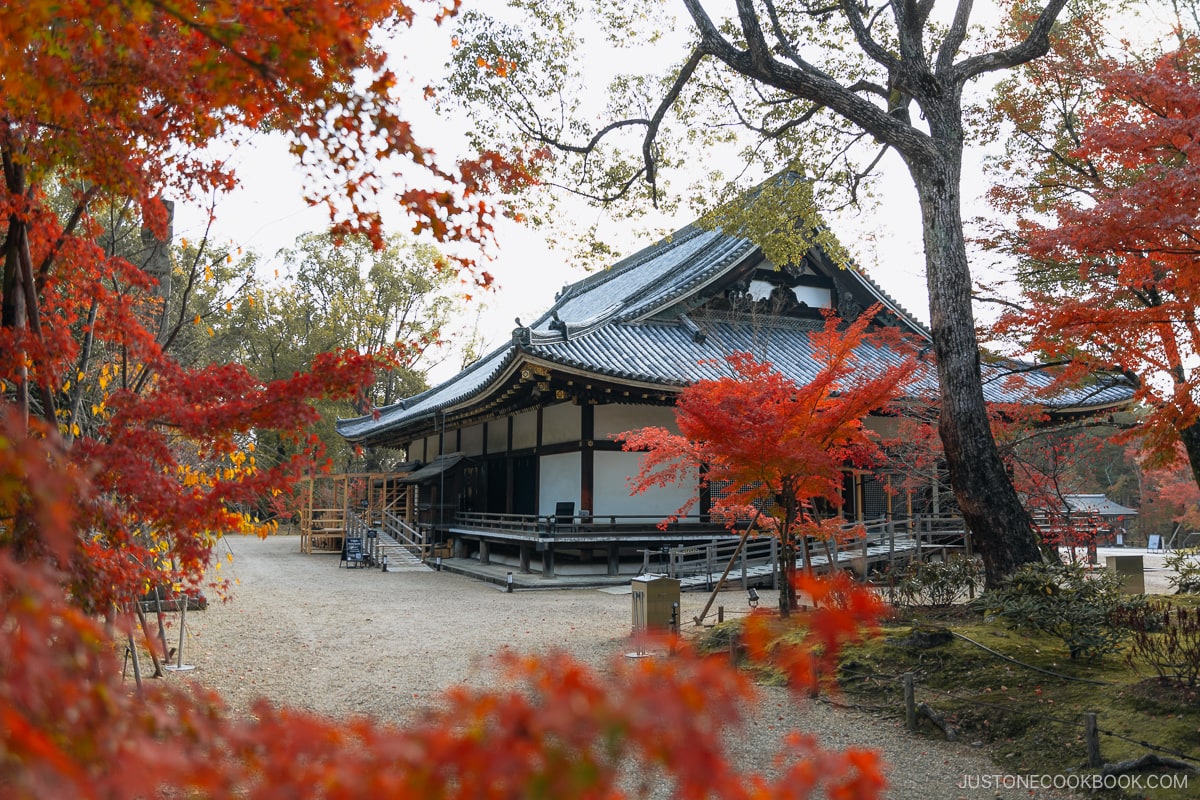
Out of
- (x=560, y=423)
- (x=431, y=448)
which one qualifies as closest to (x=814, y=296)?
(x=560, y=423)

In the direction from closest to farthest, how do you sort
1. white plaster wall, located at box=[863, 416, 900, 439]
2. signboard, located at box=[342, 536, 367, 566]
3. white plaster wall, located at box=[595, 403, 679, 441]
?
white plaster wall, located at box=[595, 403, 679, 441] → white plaster wall, located at box=[863, 416, 900, 439] → signboard, located at box=[342, 536, 367, 566]

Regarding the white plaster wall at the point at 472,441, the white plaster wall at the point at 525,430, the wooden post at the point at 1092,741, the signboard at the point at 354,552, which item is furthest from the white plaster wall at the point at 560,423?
the wooden post at the point at 1092,741

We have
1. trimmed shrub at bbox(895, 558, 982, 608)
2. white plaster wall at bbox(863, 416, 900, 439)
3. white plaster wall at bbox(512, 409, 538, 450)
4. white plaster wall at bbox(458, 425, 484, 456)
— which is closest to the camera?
trimmed shrub at bbox(895, 558, 982, 608)

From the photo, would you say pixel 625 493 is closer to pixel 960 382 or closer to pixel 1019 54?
pixel 960 382

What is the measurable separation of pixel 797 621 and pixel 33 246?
691 centimetres

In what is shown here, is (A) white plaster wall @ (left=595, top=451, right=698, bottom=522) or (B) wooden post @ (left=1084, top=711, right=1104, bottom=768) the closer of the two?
(B) wooden post @ (left=1084, top=711, right=1104, bottom=768)

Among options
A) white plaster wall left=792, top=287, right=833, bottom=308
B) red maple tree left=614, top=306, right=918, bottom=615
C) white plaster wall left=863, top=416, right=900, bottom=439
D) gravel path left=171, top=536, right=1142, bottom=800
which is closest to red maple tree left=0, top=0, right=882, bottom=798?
gravel path left=171, top=536, right=1142, bottom=800

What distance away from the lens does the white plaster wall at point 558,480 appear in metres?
16.0

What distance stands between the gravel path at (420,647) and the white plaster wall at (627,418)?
11.4 ft

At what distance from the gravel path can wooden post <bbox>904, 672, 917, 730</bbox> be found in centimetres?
9

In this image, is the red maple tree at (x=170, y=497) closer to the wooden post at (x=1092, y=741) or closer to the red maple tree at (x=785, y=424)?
the wooden post at (x=1092, y=741)

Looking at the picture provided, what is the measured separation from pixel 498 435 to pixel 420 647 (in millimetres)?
12018

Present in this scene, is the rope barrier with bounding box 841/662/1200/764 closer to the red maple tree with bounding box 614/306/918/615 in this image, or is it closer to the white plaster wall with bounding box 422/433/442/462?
the red maple tree with bounding box 614/306/918/615

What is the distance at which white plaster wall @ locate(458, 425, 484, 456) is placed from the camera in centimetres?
2180
